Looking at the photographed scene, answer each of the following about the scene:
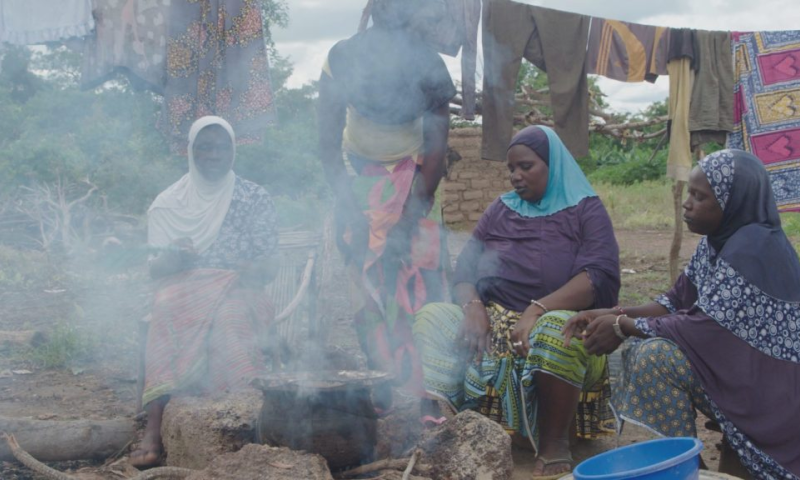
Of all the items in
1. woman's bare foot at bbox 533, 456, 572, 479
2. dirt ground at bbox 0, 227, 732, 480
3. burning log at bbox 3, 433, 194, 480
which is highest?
burning log at bbox 3, 433, 194, 480

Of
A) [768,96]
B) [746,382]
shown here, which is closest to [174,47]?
[746,382]

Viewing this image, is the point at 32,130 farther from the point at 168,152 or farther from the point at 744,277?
the point at 744,277

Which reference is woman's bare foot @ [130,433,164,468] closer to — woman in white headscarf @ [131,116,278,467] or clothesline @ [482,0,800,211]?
woman in white headscarf @ [131,116,278,467]

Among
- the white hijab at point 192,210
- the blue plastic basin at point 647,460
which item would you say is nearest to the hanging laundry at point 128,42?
the white hijab at point 192,210

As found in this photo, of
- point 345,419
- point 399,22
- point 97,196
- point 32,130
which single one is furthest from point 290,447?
point 97,196

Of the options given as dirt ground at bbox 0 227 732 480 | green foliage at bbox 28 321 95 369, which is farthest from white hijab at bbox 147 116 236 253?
green foliage at bbox 28 321 95 369

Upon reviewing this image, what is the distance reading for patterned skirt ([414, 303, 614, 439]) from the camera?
348 centimetres

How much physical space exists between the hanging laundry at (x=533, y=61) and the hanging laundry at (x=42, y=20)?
2666 millimetres

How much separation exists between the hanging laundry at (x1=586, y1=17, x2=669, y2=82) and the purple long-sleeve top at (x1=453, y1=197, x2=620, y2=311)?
238 cm

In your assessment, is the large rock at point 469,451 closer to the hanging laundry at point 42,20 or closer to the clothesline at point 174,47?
the clothesline at point 174,47

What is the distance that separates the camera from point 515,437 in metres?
3.80

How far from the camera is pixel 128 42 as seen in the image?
15.5 ft

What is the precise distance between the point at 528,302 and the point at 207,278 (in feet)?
5.48

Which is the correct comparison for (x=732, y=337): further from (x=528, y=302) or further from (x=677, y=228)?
(x=677, y=228)
